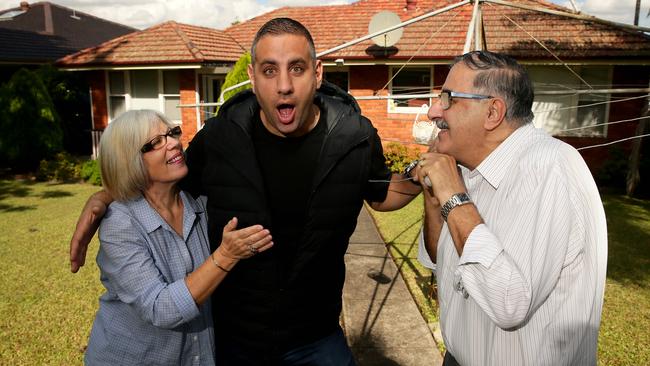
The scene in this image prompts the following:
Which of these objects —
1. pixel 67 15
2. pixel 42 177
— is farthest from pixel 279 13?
pixel 67 15

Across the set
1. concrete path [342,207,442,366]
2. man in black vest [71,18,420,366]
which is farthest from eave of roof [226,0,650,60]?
man in black vest [71,18,420,366]

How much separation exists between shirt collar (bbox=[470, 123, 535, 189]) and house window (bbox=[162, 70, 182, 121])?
559 inches

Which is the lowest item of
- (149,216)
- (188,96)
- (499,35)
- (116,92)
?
(149,216)

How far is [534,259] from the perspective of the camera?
150 centimetres

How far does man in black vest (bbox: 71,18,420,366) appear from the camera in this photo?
2301 millimetres

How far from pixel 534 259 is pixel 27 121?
15.0 metres

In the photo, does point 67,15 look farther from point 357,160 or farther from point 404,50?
point 357,160

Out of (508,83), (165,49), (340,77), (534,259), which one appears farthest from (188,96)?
(534,259)

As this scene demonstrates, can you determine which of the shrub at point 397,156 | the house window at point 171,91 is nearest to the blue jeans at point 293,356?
the shrub at point 397,156

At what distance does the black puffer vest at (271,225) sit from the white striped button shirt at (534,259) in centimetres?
73

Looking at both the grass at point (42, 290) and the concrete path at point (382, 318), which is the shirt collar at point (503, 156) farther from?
the grass at point (42, 290)

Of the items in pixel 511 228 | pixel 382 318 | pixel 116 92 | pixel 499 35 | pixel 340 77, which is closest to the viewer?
pixel 511 228

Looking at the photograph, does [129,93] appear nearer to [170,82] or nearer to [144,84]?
[144,84]

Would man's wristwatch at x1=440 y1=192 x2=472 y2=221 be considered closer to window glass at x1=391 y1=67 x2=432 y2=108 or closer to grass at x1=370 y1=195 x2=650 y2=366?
grass at x1=370 y1=195 x2=650 y2=366
